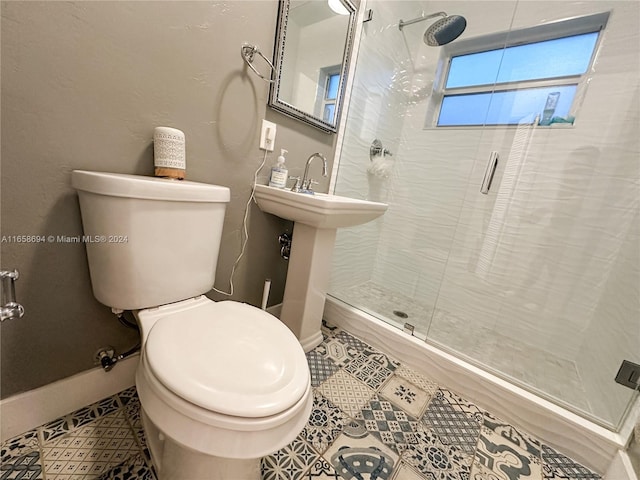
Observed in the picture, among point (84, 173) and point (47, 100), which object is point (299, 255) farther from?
point (47, 100)

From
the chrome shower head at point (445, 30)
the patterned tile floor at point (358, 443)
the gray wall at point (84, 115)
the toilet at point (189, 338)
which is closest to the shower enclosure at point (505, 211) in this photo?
the chrome shower head at point (445, 30)

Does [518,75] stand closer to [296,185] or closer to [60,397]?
[296,185]

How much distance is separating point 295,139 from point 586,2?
1700mm

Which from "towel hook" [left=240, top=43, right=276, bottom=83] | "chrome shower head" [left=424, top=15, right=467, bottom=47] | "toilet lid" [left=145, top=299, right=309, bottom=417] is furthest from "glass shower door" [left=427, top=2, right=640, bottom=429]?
"towel hook" [left=240, top=43, right=276, bottom=83]

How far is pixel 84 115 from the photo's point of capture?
25.8 inches

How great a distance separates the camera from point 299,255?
1131 millimetres

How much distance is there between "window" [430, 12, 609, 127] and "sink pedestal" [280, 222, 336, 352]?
1.37 m

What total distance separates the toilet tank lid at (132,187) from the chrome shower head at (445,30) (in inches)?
69.2

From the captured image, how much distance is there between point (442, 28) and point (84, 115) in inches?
73.9

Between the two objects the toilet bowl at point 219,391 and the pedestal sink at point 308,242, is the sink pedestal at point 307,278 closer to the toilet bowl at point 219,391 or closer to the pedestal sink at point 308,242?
the pedestal sink at point 308,242

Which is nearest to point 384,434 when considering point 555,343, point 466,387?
point 466,387

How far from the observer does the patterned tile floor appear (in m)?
0.67

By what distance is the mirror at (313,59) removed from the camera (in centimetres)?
105

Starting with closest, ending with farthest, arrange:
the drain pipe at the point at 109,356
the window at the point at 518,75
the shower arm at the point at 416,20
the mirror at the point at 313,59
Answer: the drain pipe at the point at 109,356 < the mirror at the point at 313,59 < the window at the point at 518,75 < the shower arm at the point at 416,20
